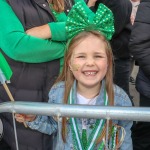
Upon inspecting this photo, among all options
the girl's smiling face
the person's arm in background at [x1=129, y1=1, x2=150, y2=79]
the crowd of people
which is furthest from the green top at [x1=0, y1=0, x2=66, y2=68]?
the person's arm in background at [x1=129, y1=1, x2=150, y2=79]

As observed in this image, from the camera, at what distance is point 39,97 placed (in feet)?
5.88

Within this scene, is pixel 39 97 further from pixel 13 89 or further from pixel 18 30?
pixel 18 30

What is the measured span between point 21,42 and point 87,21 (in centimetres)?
34

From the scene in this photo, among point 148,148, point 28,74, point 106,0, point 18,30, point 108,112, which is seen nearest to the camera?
point 108,112

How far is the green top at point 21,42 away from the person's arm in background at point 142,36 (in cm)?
39

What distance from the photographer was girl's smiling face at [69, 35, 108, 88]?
1633mm

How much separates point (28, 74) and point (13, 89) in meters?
0.12

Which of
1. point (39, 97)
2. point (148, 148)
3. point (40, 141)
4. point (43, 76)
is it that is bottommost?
point (148, 148)

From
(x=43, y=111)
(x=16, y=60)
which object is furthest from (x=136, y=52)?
(x=43, y=111)

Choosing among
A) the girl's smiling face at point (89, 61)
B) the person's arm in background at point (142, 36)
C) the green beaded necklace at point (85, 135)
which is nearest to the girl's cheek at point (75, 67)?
the girl's smiling face at point (89, 61)

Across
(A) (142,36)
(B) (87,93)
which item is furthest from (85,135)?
(A) (142,36)

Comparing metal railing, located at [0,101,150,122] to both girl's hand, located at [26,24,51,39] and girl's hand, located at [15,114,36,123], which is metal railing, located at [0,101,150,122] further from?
girl's hand, located at [26,24,51,39]

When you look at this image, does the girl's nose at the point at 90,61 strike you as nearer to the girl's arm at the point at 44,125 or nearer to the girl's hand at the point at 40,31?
the girl's hand at the point at 40,31

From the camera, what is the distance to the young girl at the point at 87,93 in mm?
1630
